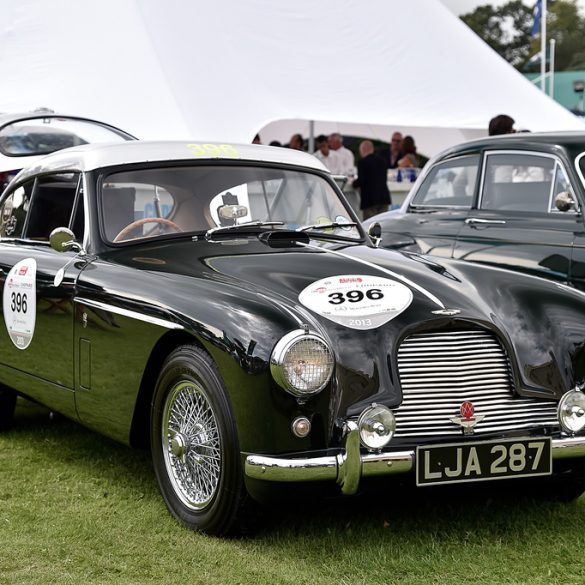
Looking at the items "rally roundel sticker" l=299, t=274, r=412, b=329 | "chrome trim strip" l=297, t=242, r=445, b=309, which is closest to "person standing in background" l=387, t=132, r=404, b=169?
"chrome trim strip" l=297, t=242, r=445, b=309

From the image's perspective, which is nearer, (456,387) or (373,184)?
(456,387)

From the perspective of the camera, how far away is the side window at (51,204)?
5.20 meters

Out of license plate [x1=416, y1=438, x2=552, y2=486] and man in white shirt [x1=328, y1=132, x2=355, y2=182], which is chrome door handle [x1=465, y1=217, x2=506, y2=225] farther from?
man in white shirt [x1=328, y1=132, x2=355, y2=182]

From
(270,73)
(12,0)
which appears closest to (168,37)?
(270,73)

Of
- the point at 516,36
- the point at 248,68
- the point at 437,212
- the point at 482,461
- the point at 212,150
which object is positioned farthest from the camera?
the point at 516,36

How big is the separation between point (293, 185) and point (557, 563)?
2.39 m

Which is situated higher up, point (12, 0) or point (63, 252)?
point (12, 0)

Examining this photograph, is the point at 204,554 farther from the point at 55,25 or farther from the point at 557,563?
the point at 55,25

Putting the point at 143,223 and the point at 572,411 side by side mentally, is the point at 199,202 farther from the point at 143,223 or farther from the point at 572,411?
the point at 572,411

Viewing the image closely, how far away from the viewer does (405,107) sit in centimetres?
1470

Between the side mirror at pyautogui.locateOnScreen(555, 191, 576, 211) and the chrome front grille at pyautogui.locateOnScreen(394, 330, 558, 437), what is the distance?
3207 millimetres

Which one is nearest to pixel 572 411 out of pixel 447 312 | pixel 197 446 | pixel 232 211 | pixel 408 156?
pixel 447 312

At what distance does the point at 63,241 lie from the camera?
485 centimetres

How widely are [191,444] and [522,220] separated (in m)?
4.00
